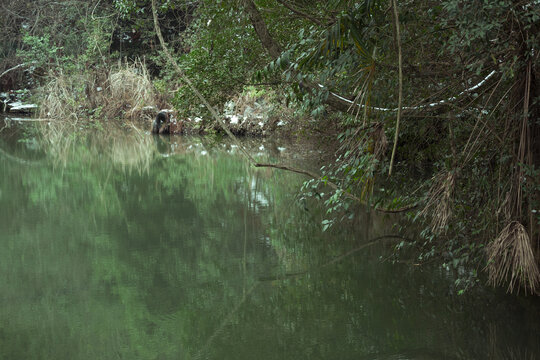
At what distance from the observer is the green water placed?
306 centimetres

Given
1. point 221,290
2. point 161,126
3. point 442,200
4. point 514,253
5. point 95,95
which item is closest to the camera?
point 514,253

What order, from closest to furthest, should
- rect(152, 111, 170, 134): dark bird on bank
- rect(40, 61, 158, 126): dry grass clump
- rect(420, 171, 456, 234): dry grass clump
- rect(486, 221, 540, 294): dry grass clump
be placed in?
rect(486, 221, 540, 294): dry grass clump < rect(420, 171, 456, 234): dry grass clump < rect(152, 111, 170, 134): dark bird on bank < rect(40, 61, 158, 126): dry grass clump

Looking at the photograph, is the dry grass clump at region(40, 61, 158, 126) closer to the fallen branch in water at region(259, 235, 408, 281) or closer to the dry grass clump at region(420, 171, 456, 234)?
the fallen branch in water at region(259, 235, 408, 281)

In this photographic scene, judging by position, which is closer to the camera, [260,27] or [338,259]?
[260,27]

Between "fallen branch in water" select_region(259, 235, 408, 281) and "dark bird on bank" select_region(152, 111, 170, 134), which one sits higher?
"dark bird on bank" select_region(152, 111, 170, 134)

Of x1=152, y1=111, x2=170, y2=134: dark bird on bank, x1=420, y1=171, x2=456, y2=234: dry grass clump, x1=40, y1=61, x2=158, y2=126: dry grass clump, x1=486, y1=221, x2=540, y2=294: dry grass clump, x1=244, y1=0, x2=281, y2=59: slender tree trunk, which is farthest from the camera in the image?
x1=40, y1=61, x2=158, y2=126: dry grass clump

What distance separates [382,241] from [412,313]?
136 centimetres

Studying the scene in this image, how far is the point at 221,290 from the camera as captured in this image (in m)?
3.86

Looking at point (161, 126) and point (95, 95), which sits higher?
point (95, 95)

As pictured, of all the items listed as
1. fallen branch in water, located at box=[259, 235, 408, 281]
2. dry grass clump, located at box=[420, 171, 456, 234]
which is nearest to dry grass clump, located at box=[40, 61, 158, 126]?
fallen branch in water, located at box=[259, 235, 408, 281]

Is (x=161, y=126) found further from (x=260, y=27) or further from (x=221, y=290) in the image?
(x=221, y=290)

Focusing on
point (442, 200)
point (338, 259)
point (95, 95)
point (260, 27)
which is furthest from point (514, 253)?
point (95, 95)

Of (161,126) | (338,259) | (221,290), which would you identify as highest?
(161,126)

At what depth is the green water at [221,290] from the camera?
306 cm
